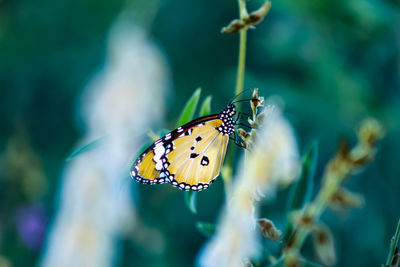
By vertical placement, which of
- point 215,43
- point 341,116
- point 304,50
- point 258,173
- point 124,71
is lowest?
point 258,173

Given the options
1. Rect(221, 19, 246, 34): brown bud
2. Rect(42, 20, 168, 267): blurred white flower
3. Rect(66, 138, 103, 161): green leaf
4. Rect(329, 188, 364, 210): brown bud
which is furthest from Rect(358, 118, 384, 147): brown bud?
Rect(42, 20, 168, 267): blurred white flower

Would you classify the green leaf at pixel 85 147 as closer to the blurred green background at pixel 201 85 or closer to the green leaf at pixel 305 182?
the green leaf at pixel 305 182

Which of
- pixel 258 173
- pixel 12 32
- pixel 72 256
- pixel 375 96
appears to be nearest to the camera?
pixel 258 173

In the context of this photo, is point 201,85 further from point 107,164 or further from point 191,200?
point 191,200

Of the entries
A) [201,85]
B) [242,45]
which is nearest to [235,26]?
[242,45]

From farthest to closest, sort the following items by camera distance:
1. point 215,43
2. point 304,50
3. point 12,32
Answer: point 215,43
point 12,32
point 304,50

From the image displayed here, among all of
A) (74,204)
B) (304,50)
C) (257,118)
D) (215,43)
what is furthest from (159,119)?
(257,118)

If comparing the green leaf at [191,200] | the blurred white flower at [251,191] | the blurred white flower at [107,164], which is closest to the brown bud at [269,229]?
the blurred white flower at [251,191]

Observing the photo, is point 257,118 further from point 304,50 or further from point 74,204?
point 304,50

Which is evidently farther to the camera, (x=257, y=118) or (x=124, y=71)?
(x=124, y=71)
